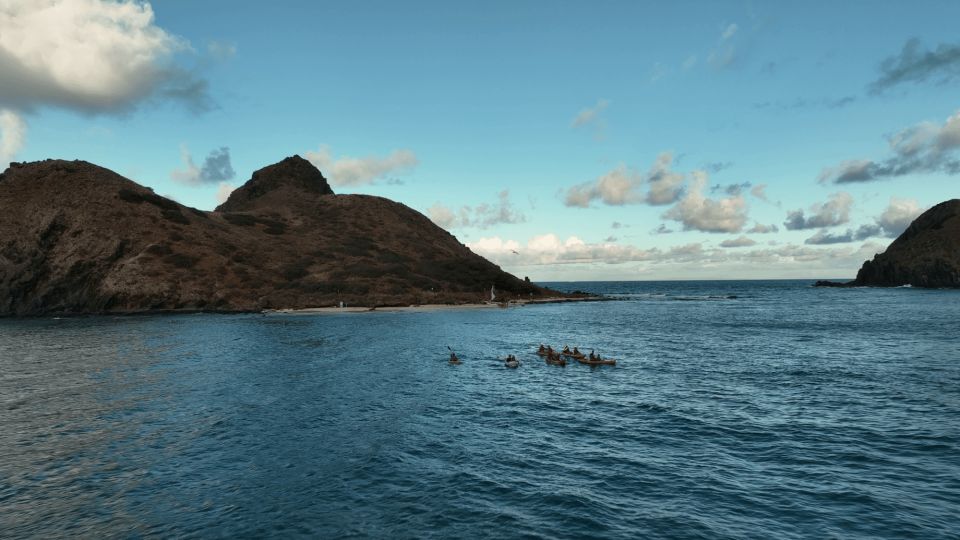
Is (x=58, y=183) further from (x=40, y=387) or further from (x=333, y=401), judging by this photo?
(x=333, y=401)

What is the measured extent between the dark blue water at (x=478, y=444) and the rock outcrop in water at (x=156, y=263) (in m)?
74.3

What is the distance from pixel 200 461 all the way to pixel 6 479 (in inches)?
325

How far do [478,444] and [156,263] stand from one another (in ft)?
450

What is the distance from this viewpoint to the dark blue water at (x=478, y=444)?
821 inches

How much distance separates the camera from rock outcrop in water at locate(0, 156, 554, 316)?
436 feet

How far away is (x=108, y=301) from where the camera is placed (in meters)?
130

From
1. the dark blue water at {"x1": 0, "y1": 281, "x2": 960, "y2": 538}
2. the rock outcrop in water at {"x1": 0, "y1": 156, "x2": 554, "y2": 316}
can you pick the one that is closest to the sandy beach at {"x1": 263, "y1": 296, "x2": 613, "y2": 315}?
the rock outcrop in water at {"x1": 0, "y1": 156, "x2": 554, "y2": 316}

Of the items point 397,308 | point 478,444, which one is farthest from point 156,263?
point 478,444

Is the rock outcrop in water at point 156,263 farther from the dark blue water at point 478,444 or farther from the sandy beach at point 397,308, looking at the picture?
the dark blue water at point 478,444

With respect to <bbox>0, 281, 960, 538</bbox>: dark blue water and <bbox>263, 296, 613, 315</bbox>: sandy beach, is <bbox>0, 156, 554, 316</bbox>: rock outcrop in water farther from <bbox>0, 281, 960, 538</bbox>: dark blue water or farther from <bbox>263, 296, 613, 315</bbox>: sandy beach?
<bbox>0, 281, 960, 538</bbox>: dark blue water

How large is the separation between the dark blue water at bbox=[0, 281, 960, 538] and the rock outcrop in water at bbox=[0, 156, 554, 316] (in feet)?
244

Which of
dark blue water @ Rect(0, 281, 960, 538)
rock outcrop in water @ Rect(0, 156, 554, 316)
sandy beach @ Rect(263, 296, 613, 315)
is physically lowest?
dark blue water @ Rect(0, 281, 960, 538)

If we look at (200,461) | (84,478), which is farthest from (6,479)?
(200,461)

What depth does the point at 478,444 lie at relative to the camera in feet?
99.7
